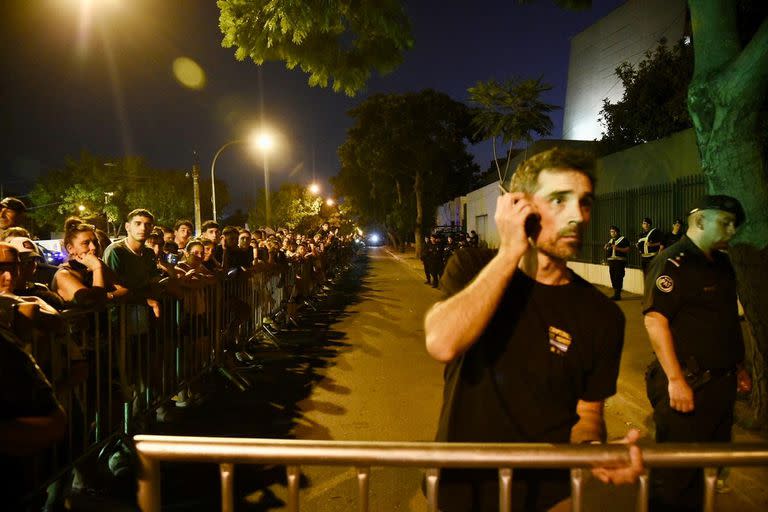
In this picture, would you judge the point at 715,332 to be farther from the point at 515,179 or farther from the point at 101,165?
the point at 101,165

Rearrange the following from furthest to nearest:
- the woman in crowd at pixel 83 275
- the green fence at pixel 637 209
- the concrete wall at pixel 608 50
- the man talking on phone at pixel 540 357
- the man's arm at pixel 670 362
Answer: the concrete wall at pixel 608 50
the green fence at pixel 637 209
the woman in crowd at pixel 83 275
the man's arm at pixel 670 362
the man talking on phone at pixel 540 357

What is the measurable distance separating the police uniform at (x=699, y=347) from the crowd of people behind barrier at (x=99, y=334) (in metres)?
3.18

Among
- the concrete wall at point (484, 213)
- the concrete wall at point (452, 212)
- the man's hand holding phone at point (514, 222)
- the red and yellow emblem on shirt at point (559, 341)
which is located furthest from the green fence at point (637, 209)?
the concrete wall at point (452, 212)

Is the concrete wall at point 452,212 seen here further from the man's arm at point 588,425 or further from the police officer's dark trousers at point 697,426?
the man's arm at point 588,425

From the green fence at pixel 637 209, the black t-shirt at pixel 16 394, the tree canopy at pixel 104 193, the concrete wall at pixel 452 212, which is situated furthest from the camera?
the tree canopy at pixel 104 193

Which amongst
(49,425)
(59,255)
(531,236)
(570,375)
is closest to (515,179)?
(531,236)

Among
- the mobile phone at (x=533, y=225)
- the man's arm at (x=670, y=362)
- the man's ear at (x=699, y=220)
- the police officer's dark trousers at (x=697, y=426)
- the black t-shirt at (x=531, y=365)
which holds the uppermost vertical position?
the man's ear at (x=699, y=220)

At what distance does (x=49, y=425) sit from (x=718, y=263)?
11.6ft

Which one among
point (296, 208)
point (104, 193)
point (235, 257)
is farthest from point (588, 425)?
point (104, 193)

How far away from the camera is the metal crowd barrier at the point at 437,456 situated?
5.30 feet

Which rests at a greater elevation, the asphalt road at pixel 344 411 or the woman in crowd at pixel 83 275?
the woman in crowd at pixel 83 275

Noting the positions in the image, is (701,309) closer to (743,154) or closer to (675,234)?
(743,154)

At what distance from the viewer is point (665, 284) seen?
3119 millimetres

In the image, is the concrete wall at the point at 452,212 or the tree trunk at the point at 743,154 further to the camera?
the concrete wall at the point at 452,212
